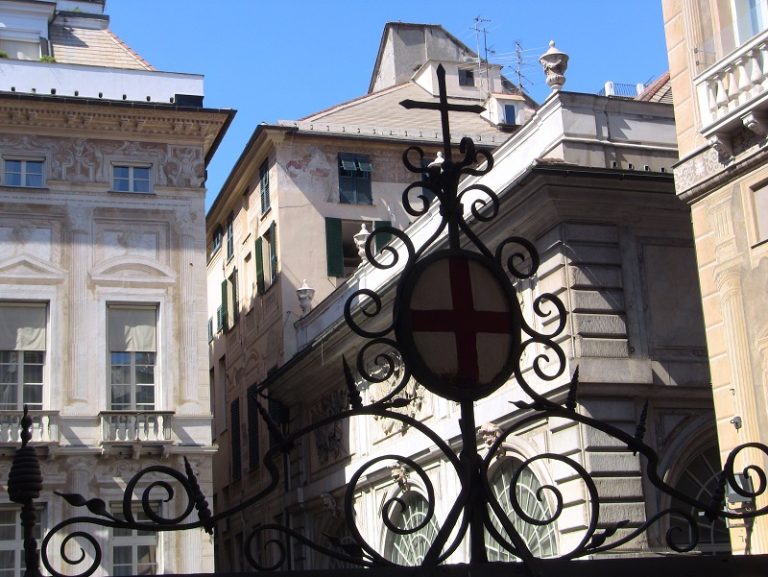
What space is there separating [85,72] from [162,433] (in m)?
7.92

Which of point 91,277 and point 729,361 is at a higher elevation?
point 91,277

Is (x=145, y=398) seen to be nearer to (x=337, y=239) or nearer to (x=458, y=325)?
(x=337, y=239)

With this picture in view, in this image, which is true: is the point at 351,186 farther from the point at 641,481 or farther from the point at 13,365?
the point at 641,481

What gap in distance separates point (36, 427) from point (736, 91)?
15.0 meters

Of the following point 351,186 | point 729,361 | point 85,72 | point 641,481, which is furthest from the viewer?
point 351,186

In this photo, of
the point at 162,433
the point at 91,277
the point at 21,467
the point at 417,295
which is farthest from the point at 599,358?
the point at 21,467

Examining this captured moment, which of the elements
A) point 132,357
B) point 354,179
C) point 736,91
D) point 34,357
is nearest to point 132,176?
point 132,357

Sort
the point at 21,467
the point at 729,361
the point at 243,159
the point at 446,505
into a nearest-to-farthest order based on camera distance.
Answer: the point at 21,467 → the point at 729,361 → the point at 446,505 → the point at 243,159

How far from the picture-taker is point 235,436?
34219 mm

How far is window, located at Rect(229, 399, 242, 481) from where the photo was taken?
110ft

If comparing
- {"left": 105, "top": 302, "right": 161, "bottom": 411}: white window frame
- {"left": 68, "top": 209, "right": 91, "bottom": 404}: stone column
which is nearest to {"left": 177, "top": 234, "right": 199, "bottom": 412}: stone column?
{"left": 105, "top": 302, "right": 161, "bottom": 411}: white window frame

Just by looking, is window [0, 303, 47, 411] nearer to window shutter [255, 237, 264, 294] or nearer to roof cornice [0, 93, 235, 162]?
roof cornice [0, 93, 235, 162]

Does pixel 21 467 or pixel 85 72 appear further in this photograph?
pixel 85 72

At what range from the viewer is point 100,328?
24672 mm
